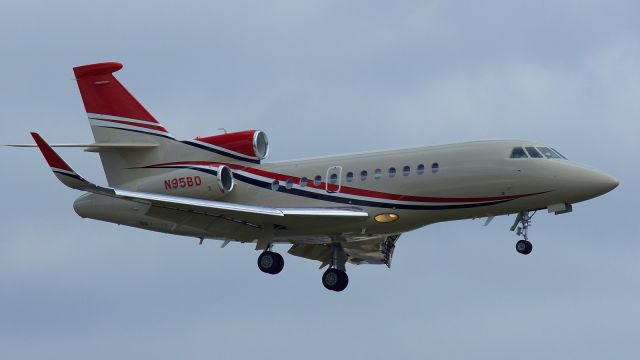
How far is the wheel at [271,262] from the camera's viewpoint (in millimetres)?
43969

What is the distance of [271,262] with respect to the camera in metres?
44.0

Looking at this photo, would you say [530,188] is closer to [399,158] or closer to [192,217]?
[399,158]

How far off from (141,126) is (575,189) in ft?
45.2

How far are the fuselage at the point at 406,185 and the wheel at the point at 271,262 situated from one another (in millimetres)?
593

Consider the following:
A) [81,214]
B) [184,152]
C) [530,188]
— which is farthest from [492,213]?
[81,214]

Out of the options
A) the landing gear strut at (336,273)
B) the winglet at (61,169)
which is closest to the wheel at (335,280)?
the landing gear strut at (336,273)

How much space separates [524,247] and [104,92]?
14.5 meters

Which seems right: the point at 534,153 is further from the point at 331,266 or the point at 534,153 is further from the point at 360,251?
the point at 360,251

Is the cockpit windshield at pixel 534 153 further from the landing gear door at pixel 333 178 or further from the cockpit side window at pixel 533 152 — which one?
the landing gear door at pixel 333 178

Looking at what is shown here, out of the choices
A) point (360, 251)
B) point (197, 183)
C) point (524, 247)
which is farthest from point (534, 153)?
point (197, 183)

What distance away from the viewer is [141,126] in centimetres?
4597

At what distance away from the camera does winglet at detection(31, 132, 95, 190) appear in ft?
124

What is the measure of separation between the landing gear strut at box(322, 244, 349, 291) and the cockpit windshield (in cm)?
651

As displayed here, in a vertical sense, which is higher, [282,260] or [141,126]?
[141,126]
